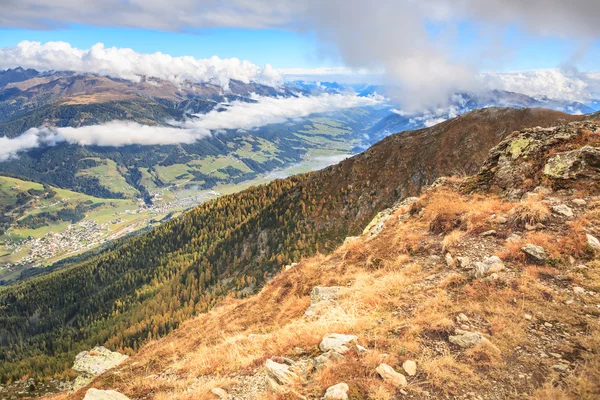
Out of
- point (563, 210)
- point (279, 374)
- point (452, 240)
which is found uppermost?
point (563, 210)

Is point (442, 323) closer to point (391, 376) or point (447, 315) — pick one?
point (447, 315)

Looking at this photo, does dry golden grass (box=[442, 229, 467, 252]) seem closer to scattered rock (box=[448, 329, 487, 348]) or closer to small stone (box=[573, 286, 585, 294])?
small stone (box=[573, 286, 585, 294])

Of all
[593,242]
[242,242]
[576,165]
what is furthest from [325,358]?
[242,242]

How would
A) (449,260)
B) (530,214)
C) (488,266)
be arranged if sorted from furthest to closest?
(530,214) < (449,260) < (488,266)

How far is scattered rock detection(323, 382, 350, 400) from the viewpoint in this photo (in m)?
7.65

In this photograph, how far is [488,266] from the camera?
1296cm

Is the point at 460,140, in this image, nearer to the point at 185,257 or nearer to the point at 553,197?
the point at 553,197

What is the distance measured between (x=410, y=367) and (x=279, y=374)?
392cm

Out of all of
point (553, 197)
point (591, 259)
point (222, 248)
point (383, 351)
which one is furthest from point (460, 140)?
point (222, 248)

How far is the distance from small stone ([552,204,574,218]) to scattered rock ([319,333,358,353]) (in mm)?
13159

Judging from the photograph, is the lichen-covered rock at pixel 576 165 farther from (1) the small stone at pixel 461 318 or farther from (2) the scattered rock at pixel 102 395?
(2) the scattered rock at pixel 102 395

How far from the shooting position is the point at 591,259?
12.1 m

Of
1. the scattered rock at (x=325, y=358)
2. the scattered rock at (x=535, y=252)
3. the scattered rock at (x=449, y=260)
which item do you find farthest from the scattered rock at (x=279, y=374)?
the scattered rock at (x=535, y=252)

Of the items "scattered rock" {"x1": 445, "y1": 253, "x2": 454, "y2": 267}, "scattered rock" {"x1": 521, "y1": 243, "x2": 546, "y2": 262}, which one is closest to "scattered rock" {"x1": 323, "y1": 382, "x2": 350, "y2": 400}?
"scattered rock" {"x1": 445, "y1": 253, "x2": 454, "y2": 267}
